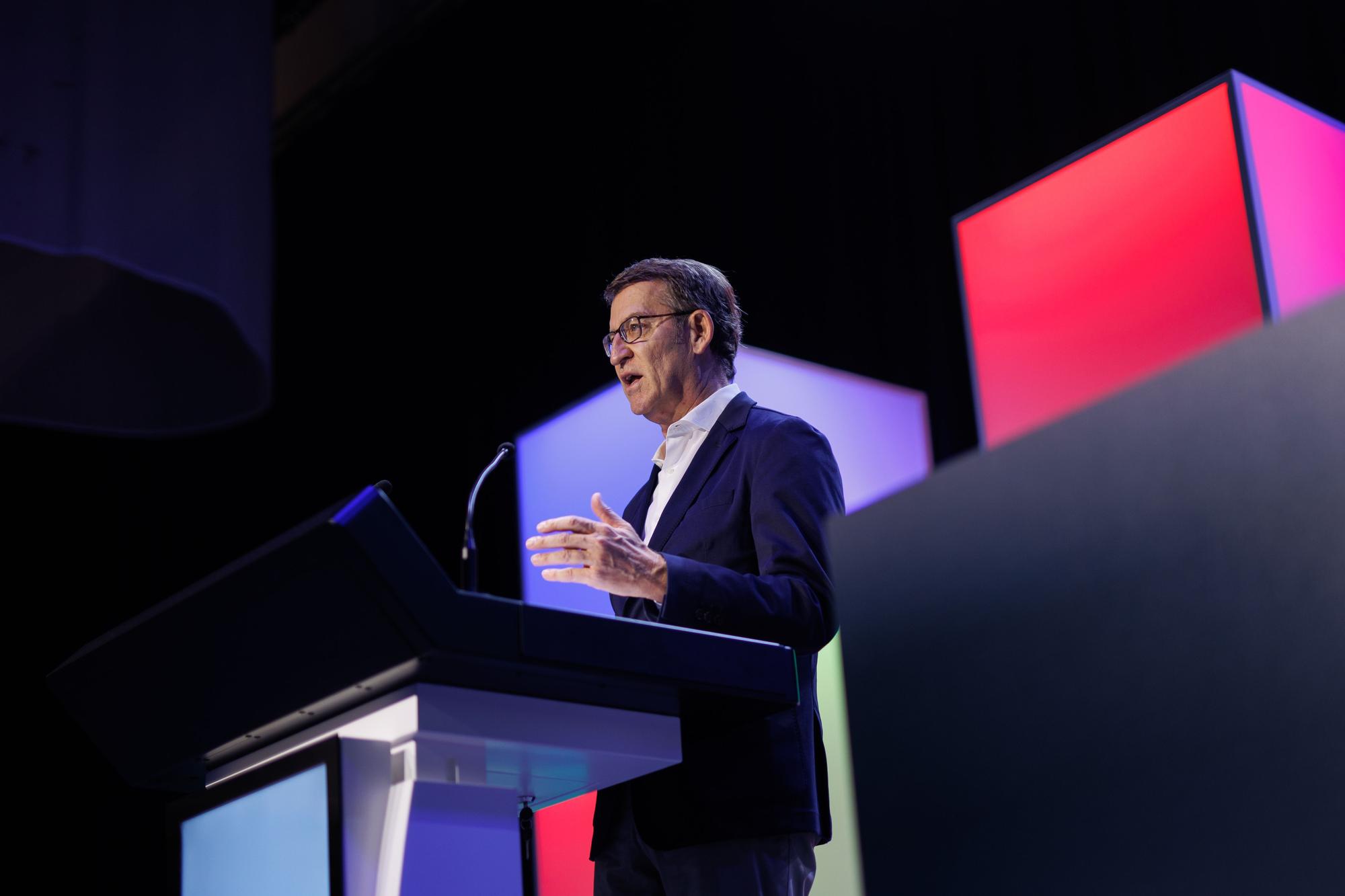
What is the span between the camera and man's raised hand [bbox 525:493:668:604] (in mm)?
1520

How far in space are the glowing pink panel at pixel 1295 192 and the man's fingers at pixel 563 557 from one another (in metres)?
1.30

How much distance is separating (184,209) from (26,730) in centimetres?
231

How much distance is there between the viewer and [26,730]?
4875 mm

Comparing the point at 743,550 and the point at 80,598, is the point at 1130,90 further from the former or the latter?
the point at 80,598

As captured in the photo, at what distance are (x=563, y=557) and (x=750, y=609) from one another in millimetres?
211

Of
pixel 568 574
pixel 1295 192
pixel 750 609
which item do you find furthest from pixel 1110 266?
pixel 568 574

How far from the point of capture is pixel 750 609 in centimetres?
158

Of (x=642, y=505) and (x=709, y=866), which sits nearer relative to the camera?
(x=709, y=866)

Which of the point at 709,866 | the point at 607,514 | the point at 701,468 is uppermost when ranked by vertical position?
the point at 701,468

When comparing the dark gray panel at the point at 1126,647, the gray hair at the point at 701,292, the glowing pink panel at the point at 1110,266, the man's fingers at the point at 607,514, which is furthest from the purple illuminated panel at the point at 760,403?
the dark gray panel at the point at 1126,647

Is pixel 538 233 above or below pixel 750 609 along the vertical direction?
above

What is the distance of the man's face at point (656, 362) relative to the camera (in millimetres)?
2164

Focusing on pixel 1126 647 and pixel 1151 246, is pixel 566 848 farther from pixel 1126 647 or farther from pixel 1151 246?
pixel 1126 647

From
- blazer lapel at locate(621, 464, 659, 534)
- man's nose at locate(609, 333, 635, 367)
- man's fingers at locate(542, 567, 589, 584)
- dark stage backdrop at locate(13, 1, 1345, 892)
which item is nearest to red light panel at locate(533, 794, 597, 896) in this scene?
blazer lapel at locate(621, 464, 659, 534)
